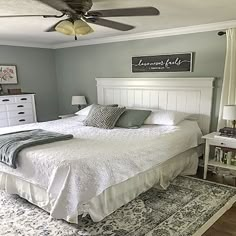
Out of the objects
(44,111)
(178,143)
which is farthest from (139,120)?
(44,111)

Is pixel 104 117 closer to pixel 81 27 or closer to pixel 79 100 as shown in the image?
pixel 79 100

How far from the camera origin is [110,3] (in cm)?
235

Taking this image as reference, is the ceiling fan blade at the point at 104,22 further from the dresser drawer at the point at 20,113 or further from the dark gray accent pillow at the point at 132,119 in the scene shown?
the dresser drawer at the point at 20,113

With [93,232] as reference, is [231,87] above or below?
above

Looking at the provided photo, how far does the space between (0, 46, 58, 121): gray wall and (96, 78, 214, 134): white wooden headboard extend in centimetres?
140

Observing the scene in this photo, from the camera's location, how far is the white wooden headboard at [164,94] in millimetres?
3684

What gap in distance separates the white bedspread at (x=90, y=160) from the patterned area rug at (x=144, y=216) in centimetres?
27

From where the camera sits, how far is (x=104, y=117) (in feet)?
12.3

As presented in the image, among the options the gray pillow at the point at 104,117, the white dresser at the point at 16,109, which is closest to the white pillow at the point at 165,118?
the gray pillow at the point at 104,117

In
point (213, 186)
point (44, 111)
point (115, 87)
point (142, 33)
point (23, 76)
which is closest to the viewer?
point (213, 186)

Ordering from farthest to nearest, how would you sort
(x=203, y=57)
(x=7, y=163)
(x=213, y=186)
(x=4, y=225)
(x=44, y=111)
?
(x=44, y=111)
(x=203, y=57)
(x=213, y=186)
(x=7, y=163)
(x=4, y=225)

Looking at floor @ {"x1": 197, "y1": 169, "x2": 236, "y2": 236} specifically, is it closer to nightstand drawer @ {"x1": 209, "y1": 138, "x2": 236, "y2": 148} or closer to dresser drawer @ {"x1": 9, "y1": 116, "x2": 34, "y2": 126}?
nightstand drawer @ {"x1": 209, "y1": 138, "x2": 236, "y2": 148}

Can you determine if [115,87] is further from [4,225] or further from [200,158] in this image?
[4,225]

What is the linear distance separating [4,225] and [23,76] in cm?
353
